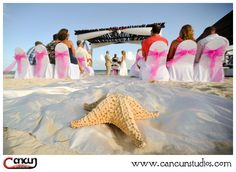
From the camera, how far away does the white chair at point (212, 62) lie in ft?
11.2

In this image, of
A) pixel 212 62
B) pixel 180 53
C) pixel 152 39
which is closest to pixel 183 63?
pixel 180 53

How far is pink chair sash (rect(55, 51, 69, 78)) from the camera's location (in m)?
4.37

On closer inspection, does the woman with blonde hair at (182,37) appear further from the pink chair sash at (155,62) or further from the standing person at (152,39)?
the pink chair sash at (155,62)

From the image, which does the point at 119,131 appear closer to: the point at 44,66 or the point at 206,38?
the point at 206,38

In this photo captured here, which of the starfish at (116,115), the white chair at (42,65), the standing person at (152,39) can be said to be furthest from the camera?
the white chair at (42,65)

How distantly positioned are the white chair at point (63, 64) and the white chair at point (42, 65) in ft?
0.54

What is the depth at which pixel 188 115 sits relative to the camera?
160 centimetres

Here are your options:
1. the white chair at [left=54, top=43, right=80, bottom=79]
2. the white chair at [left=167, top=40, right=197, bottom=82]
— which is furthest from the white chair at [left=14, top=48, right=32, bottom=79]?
the white chair at [left=167, top=40, right=197, bottom=82]

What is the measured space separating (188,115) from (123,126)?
579 millimetres

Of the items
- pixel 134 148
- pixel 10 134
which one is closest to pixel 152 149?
pixel 134 148
